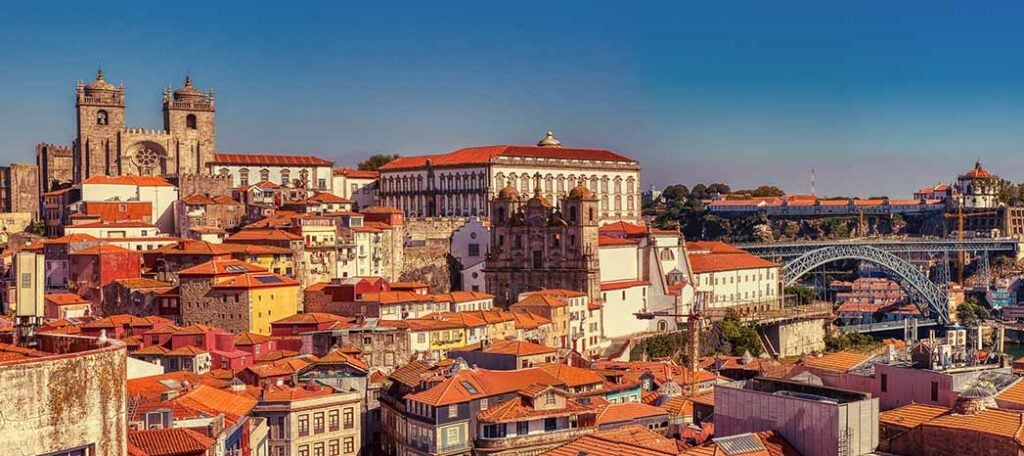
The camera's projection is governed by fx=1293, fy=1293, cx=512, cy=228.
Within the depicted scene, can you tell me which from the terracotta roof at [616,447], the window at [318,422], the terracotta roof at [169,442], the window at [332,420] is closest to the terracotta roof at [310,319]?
the window at [332,420]

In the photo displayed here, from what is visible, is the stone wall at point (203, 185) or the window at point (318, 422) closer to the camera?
the window at point (318, 422)

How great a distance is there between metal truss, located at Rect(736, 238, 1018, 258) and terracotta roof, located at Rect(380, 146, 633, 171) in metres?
12.6

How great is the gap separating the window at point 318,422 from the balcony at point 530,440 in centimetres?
355

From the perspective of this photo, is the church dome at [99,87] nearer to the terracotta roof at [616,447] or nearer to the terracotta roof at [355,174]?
the terracotta roof at [355,174]

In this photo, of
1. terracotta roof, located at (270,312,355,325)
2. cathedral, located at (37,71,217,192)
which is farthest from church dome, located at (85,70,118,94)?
terracotta roof, located at (270,312,355,325)

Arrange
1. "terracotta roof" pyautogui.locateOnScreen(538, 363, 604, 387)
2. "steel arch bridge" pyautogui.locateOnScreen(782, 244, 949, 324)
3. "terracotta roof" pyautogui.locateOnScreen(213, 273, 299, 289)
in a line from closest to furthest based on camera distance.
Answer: "terracotta roof" pyautogui.locateOnScreen(538, 363, 604, 387) → "terracotta roof" pyautogui.locateOnScreen(213, 273, 299, 289) → "steel arch bridge" pyautogui.locateOnScreen(782, 244, 949, 324)

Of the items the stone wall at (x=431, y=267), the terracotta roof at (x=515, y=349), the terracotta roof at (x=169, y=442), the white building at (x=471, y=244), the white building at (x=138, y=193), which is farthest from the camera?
the white building at (x=138, y=193)

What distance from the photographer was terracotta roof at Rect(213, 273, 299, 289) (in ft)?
144

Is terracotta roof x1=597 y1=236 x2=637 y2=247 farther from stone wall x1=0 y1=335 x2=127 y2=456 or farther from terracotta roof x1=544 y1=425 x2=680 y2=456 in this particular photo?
stone wall x1=0 y1=335 x2=127 y2=456

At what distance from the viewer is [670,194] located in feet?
436

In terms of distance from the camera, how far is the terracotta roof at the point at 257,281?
144 feet

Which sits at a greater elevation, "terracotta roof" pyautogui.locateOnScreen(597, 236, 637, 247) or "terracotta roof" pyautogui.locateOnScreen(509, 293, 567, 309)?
"terracotta roof" pyautogui.locateOnScreen(597, 236, 637, 247)

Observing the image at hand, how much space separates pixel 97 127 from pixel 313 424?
4545 centimetres

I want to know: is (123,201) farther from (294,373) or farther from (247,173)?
(294,373)
